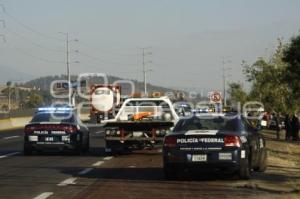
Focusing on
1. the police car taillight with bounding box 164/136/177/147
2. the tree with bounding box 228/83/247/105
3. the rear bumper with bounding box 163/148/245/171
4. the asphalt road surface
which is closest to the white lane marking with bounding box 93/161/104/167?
the asphalt road surface

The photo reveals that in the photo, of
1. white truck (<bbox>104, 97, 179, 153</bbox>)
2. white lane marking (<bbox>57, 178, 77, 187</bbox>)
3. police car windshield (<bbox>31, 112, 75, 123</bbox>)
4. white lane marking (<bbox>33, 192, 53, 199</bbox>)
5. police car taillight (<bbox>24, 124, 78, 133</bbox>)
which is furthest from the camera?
police car windshield (<bbox>31, 112, 75, 123</bbox>)

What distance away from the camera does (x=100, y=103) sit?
195 ft

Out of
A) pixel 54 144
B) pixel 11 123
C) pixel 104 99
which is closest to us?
pixel 54 144

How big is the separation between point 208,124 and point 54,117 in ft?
30.9

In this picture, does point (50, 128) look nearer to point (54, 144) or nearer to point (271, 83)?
point (54, 144)

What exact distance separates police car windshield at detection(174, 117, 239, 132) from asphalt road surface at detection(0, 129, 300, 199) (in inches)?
42.8

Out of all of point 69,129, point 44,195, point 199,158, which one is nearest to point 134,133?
point 69,129

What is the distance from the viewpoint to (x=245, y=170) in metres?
15.1

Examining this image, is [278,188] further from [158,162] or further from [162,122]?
[162,122]

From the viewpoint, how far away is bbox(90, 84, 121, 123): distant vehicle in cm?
5900

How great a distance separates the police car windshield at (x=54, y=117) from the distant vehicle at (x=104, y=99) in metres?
33.2

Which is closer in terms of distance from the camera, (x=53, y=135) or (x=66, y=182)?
(x=66, y=182)

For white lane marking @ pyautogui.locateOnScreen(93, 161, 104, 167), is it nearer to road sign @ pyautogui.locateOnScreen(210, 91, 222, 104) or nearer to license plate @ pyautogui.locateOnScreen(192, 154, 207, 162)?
license plate @ pyautogui.locateOnScreen(192, 154, 207, 162)

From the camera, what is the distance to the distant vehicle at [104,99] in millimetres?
59000
